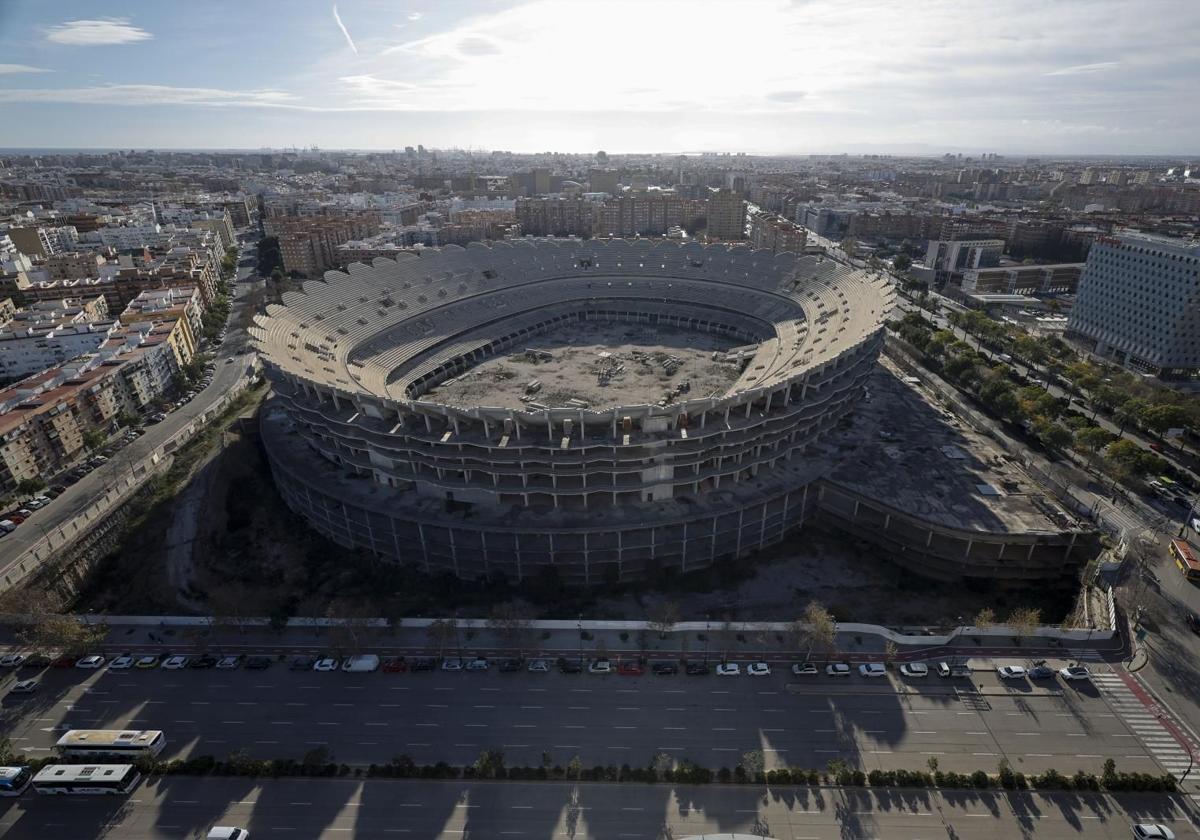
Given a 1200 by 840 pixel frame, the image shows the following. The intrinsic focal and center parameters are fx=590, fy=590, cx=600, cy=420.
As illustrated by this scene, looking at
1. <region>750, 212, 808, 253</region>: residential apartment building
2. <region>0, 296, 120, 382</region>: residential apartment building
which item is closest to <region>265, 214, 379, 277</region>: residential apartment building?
<region>0, 296, 120, 382</region>: residential apartment building

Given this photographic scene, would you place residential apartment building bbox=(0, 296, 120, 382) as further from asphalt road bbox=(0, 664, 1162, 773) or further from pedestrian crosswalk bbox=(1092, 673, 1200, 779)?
pedestrian crosswalk bbox=(1092, 673, 1200, 779)

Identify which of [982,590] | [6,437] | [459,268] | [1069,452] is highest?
[459,268]

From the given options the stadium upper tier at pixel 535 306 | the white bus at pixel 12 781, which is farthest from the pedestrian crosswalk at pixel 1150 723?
the white bus at pixel 12 781

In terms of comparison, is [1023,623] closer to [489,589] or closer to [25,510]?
[489,589]

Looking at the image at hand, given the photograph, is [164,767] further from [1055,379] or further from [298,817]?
[1055,379]

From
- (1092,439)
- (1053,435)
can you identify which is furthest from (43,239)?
(1092,439)

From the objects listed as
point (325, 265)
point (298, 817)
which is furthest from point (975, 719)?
point (325, 265)

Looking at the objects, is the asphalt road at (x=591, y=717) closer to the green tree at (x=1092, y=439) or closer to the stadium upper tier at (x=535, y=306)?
the stadium upper tier at (x=535, y=306)
